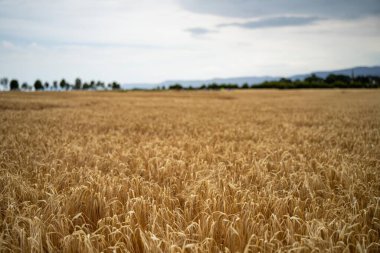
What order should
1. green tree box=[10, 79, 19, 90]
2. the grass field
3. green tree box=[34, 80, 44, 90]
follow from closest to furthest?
the grass field, green tree box=[10, 79, 19, 90], green tree box=[34, 80, 44, 90]

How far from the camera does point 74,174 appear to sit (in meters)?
5.19

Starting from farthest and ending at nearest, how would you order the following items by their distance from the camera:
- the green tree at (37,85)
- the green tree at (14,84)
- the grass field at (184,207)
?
the green tree at (37,85) < the green tree at (14,84) < the grass field at (184,207)

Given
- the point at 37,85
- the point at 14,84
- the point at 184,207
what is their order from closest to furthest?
the point at 184,207, the point at 14,84, the point at 37,85

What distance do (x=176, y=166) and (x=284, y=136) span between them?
657 cm

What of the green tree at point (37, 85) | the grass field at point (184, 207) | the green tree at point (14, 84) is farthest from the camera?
the green tree at point (37, 85)

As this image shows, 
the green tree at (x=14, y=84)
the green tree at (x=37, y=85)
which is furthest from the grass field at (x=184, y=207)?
the green tree at (x=37, y=85)

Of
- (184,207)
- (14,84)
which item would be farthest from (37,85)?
(184,207)

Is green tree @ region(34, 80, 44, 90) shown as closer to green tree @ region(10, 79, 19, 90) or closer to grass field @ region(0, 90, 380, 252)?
green tree @ region(10, 79, 19, 90)

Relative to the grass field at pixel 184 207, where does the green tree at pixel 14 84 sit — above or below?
above

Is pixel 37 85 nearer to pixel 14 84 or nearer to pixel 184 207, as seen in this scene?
pixel 14 84

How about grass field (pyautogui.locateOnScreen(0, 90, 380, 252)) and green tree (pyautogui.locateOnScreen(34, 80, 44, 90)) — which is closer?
grass field (pyautogui.locateOnScreen(0, 90, 380, 252))

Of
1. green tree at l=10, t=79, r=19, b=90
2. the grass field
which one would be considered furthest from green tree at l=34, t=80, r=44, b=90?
the grass field

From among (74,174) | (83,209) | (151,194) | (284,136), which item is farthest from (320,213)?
(284,136)

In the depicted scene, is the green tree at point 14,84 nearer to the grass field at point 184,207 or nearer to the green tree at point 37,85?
the green tree at point 37,85
